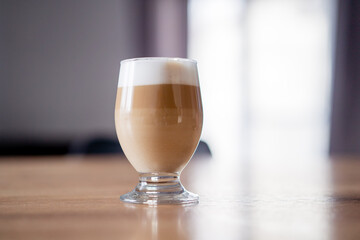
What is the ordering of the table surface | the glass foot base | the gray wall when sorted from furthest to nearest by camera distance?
1. the gray wall
2. the glass foot base
3. the table surface

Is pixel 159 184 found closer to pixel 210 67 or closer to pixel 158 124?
pixel 158 124

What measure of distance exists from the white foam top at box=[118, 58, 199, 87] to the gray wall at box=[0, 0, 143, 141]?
2.83m

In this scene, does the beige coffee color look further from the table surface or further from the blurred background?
the blurred background

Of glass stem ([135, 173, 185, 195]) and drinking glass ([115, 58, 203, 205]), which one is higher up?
drinking glass ([115, 58, 203, 205])

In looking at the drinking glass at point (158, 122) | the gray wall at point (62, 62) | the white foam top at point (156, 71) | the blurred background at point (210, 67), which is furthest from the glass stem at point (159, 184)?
the gray wall at point (62, 62)

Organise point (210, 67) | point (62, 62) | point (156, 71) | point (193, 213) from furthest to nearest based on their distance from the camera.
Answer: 1. point (210, 67)
2. point (62, 62)
3. point (156, 71)
4. point (193, 213)

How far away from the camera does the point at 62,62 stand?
3352mm

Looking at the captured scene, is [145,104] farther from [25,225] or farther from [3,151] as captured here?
[3,151]

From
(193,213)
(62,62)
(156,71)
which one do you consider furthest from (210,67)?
(193,213)

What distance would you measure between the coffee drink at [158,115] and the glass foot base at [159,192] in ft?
0.04

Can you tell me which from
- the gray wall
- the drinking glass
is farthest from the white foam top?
the gray wall

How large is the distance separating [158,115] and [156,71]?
59mm

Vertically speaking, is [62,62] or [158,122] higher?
[62,62]

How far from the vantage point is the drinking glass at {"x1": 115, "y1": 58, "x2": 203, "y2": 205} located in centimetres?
56
